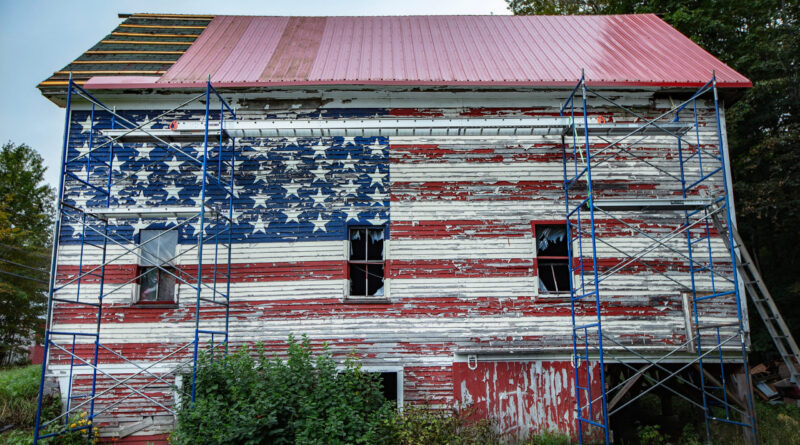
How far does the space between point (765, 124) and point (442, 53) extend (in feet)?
41.2

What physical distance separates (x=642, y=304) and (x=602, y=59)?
5.95m

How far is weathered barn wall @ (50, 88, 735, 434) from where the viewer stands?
33.9ft

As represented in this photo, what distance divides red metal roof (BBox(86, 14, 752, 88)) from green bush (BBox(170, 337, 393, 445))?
5802 mm

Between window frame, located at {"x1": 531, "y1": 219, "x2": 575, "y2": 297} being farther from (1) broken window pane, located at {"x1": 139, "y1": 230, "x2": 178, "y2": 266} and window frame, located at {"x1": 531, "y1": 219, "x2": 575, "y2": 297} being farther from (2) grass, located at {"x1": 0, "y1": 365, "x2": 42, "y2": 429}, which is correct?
(2) grass, located at {"x1": 0, "y1": 365, "x2": 42, "y2": 429}

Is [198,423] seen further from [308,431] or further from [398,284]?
[398,284]

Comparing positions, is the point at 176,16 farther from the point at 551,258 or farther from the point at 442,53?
the point at 551,258

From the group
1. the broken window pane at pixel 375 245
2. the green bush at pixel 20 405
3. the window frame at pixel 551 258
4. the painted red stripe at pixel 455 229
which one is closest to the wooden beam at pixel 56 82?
the green bush at pixel 20 405

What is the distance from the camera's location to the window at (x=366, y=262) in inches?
427

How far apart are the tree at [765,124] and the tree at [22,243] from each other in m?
32.1

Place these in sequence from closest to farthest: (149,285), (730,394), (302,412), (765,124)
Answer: (302,412)
(730,394)
(149,285)
(765,124)

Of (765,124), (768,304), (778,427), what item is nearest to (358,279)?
(768,304)

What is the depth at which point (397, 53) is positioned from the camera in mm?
13016

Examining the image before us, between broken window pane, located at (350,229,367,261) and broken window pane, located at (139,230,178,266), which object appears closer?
broken window pane, located at (139,230,178,266)

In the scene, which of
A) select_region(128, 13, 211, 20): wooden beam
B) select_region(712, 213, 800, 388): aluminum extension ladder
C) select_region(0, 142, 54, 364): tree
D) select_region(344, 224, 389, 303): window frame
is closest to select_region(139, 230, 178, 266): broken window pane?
select_region(344, 224, 389, 303): window frame
